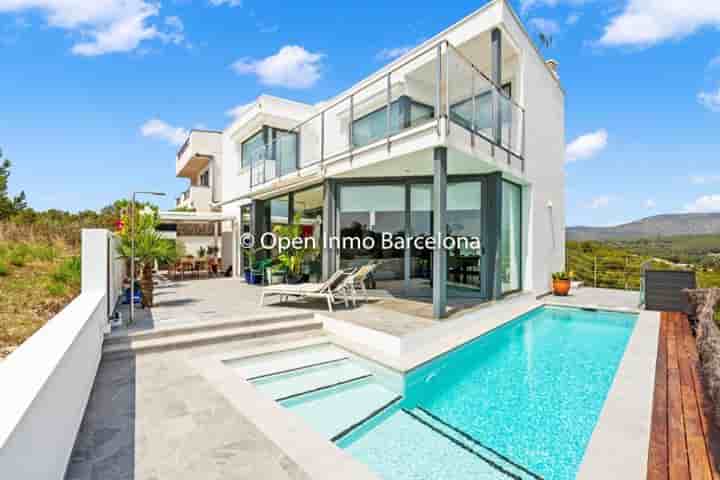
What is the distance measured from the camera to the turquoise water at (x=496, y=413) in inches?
145

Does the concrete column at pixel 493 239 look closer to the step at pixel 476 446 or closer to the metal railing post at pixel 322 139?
the metal railing post at pixel 322 139

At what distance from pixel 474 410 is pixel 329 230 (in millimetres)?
7237

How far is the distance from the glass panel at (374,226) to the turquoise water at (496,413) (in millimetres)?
4011

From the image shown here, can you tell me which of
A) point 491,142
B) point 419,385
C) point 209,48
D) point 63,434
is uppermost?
point 209,48

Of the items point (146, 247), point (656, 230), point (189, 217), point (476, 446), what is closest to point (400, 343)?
point (476, 446)

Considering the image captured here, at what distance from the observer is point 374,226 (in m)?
11.2

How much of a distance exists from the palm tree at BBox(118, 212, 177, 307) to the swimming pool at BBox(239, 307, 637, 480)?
522 centimetres

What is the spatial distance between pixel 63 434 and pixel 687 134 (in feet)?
126

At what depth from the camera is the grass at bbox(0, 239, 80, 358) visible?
6664 mm

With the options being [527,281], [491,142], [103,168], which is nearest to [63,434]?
[491,142]

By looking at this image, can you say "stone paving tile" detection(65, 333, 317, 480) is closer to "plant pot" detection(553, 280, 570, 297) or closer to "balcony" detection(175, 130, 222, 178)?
"plant pot" detection(553, 280, 570, 297)

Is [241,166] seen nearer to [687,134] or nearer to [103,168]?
[103,168]

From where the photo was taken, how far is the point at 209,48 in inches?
596

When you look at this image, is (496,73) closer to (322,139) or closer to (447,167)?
(447,167)
